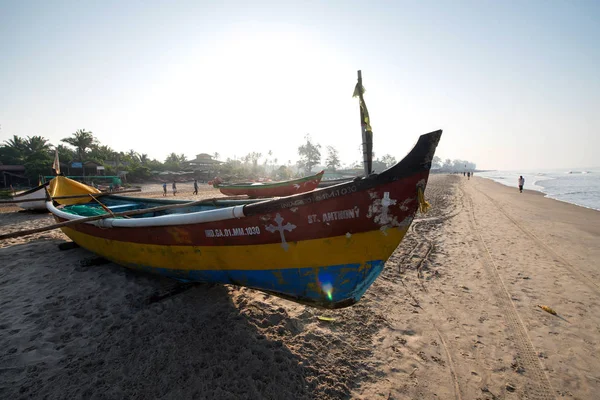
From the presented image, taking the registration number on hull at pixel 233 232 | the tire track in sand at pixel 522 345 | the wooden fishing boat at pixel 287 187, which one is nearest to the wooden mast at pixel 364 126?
the registration number on hull at pixel 233 232

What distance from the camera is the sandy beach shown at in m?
2.44

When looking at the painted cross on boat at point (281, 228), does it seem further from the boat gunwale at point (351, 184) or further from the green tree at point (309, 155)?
the green tree at point (309, 155)

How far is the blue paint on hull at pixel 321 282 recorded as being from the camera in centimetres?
276

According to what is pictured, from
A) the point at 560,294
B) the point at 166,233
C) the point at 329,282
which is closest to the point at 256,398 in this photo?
the point at 329,282

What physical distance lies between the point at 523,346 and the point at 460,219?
8.42 m

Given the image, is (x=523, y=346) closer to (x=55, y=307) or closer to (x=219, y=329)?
(x=219, y=329)

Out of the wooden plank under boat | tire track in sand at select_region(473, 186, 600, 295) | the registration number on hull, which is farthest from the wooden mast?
tire track in sand at select_region(473, 186, 600, 295)

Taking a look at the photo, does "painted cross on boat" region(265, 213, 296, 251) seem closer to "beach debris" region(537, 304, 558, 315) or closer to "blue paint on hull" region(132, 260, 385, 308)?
"blue paint on hull" region(132, 260, 385, 308)

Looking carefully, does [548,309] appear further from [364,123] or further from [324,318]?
[364,123]

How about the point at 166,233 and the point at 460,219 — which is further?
the point at 460,219

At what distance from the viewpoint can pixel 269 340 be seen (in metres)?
3.03

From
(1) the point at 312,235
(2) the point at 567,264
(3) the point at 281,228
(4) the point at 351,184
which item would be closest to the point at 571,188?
(2) the point at 567,264

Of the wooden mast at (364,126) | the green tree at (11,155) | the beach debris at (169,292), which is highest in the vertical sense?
the green tree at (11,155)

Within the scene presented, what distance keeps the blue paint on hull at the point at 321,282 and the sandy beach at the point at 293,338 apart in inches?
25.4
